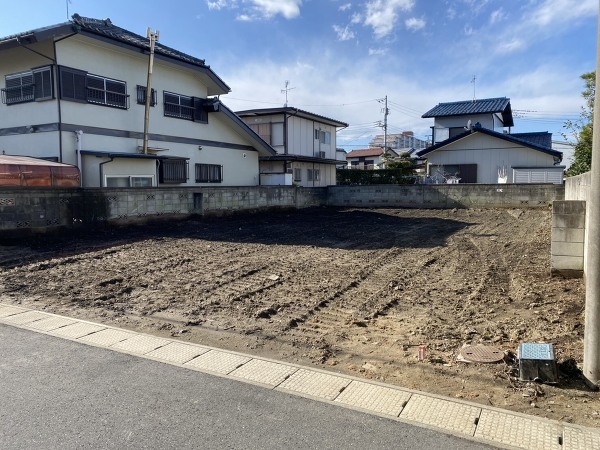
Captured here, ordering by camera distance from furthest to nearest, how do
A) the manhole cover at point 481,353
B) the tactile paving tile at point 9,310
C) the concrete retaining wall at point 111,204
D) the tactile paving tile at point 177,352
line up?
the concrete retaining wall at point 111,204, the tactile paving tile at point 9,310, the tactile paving tile at point 177,352, the manhole cover at point 481,353

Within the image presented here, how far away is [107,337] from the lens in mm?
4652

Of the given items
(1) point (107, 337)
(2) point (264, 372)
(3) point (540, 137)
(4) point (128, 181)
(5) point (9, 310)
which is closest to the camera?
(2) point (264, 372)

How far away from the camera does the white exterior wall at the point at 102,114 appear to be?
13.7 meters

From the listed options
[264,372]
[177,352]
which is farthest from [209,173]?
[264,372]

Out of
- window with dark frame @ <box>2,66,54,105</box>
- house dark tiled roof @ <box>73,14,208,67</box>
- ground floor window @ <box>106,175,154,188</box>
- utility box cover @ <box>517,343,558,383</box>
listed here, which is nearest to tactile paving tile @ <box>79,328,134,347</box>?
utility box cover @ <box>517,343,558,383</box>

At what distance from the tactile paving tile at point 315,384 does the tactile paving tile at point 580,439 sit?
59.9 inches

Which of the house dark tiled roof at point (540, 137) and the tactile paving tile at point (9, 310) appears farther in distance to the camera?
the house dark tiled roof at point (540, 137)

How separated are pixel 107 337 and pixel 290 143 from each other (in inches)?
882

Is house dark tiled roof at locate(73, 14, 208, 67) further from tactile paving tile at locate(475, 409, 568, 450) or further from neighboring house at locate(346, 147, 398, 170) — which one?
neighboring house at locate(346, 147, 398, 170)

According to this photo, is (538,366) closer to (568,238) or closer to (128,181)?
(568,238)

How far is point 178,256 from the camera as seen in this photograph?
911cm

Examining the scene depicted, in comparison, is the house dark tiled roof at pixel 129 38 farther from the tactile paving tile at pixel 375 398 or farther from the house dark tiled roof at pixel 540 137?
the house dark tiled roof at pixel 540 137

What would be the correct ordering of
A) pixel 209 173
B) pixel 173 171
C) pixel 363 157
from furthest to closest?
1. pixel 363 157
2. pixel 209 173
3. pixel 173 171

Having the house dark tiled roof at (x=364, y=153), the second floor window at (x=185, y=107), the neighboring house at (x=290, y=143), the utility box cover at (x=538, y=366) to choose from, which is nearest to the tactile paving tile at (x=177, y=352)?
the utility box cover at (x=538, y=366)
